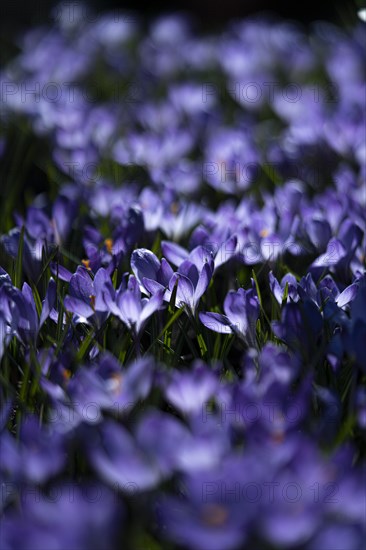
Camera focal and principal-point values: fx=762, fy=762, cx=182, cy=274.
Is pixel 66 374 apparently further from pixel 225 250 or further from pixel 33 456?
pixel 225 250

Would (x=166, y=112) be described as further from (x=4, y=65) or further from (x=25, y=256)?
(x=25, y=256)

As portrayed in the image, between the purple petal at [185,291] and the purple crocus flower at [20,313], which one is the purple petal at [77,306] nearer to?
the purple crocus flower at [20,313]

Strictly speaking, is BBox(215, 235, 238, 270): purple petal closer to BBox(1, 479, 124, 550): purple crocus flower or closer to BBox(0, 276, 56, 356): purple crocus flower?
BBox(0, 276, 56, 356): purple crocus flower

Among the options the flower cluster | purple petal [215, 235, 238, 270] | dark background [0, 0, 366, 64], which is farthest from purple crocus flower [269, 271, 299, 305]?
dark background [0, 0, 366, 64]

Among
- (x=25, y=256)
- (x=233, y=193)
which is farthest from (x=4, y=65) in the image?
(x=25, y=256)

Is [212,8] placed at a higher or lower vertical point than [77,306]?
lower

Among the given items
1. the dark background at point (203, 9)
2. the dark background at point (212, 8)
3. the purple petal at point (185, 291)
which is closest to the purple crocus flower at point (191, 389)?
the purple petal at point (185, 291)

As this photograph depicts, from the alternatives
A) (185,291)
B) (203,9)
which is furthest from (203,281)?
(203,9)
